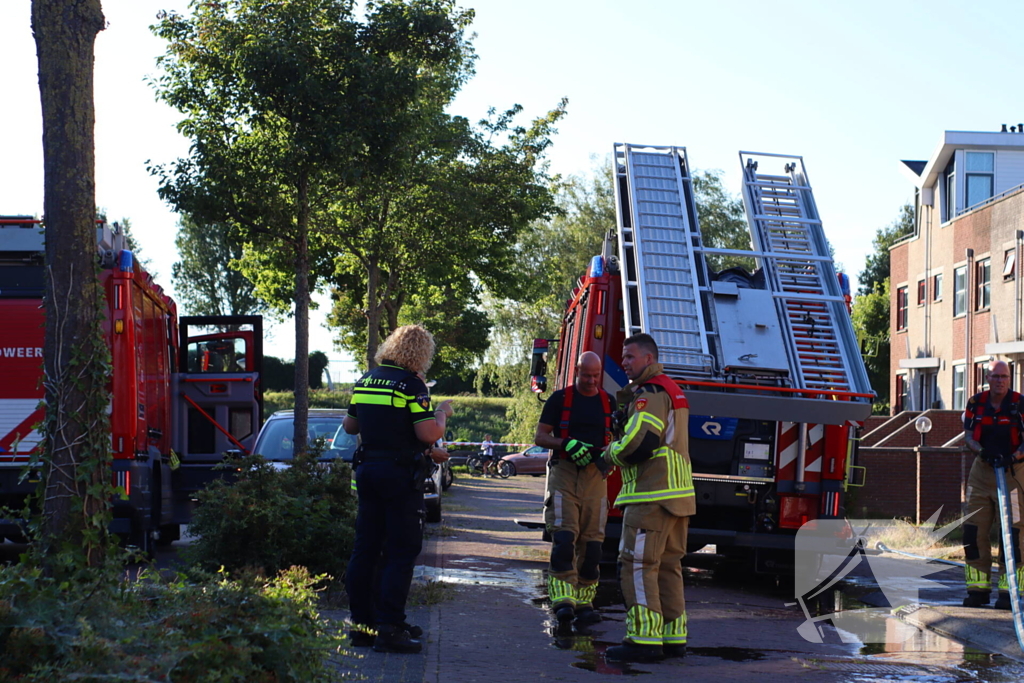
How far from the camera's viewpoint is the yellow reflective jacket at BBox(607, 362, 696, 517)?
22.0 ft

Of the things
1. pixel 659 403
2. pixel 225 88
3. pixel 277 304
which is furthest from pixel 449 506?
pixel 659 403

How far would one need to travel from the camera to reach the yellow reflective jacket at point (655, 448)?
6.72m

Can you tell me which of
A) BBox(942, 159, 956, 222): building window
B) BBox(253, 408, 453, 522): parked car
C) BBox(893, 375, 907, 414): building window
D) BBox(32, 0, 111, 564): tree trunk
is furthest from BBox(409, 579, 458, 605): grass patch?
BBox(893, 375, 907, 414): building window

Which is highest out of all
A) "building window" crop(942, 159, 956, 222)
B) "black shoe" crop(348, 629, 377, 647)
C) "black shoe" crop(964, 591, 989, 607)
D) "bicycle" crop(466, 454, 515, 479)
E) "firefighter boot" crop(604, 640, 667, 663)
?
"building window" crop(942, 159, 956, 222)

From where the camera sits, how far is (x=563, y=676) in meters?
6.13

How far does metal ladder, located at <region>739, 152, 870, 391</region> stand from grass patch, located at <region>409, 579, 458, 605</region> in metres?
3.18

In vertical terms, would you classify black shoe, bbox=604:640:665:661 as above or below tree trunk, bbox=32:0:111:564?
below

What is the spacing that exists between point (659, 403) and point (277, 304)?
18518 millimetres

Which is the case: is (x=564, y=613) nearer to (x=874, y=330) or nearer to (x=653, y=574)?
(x=653, y=574)

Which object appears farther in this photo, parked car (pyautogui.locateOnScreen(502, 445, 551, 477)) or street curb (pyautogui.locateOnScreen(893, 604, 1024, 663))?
parked car (pyautogui.locateOnScreen(502, 445, 551, 477))

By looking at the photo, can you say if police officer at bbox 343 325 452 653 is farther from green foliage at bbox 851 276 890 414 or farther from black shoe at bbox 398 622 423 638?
green foliage at bbox 851 276 890 414

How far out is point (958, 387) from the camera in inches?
1188

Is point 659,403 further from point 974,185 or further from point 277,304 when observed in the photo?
point 974,185

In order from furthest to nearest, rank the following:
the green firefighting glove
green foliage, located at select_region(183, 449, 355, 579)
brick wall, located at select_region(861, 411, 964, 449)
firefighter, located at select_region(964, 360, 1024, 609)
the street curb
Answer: brick wall, located at select_region(861, 411, 964, 449) → firefighter, located at select_region(964, 360, 1024, 609) → green foliage, located at select_region(183, 449, 355, 579) → the green firefighting glove → the street curb
